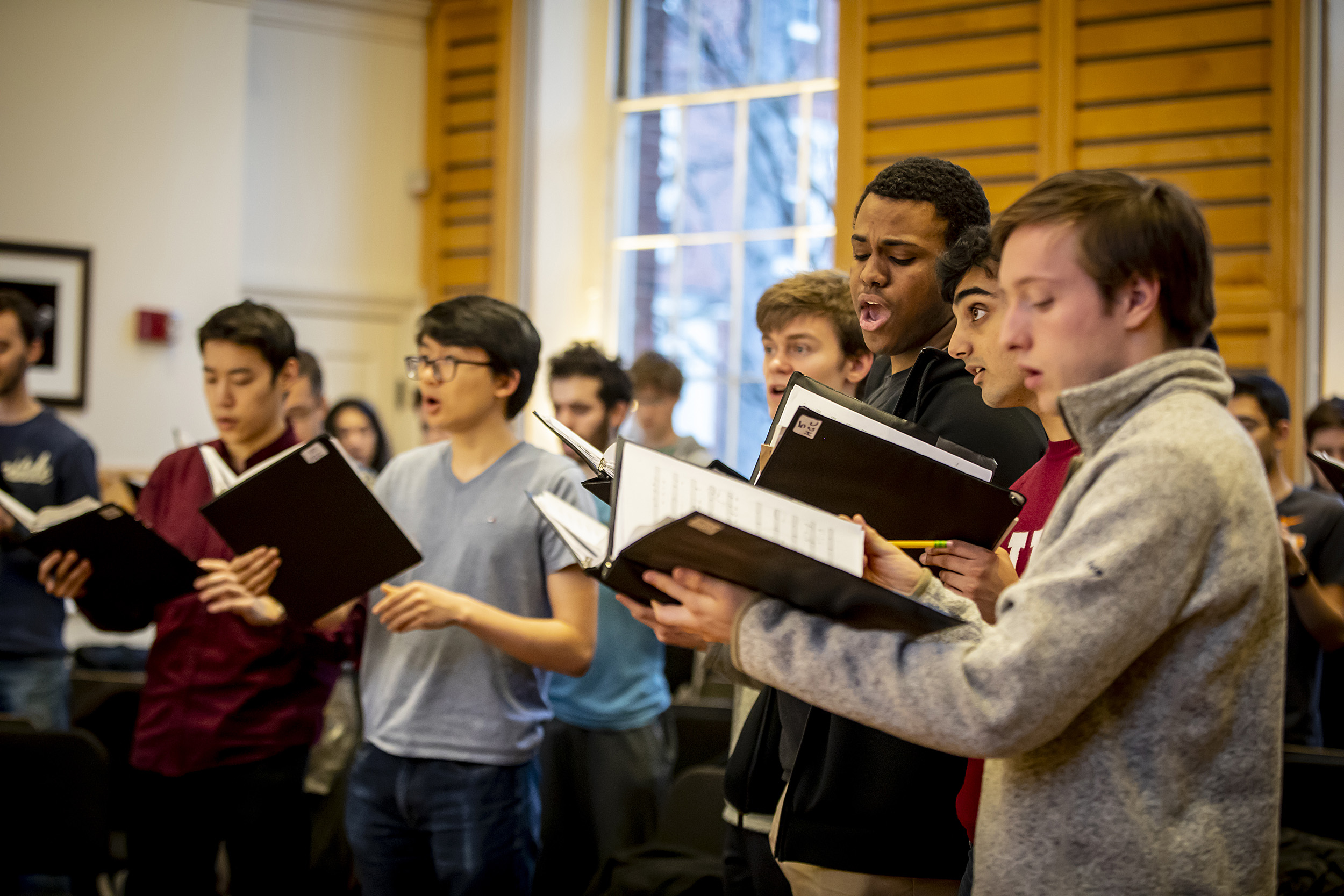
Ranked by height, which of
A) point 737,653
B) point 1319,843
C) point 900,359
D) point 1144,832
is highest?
point 900,359

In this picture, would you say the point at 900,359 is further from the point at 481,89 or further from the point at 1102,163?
the point at 481,89

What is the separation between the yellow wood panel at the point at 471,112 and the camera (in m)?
5.43

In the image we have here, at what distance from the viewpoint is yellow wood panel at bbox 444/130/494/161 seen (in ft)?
17.9

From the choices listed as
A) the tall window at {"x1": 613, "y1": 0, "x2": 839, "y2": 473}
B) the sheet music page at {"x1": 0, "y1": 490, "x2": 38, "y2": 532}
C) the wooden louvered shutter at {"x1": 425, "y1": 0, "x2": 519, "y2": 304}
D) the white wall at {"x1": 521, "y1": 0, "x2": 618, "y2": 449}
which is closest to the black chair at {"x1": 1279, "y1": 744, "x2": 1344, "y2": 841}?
the sheet music page at {"x1": 0, "y1": 490, "x2": 38, "y2": 532}

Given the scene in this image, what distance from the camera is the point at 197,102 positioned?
16.6 ft

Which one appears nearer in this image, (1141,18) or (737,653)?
(737,653)

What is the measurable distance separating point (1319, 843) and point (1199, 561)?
1.87 m

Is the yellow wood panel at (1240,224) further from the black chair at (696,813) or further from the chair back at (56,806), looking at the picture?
the chair back at (56,806)

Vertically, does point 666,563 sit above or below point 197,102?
below

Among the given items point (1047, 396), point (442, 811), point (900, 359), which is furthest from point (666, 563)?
point (442, 811)

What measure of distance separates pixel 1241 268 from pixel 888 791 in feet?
11.0

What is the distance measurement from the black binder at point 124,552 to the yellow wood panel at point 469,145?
3736 millimetres

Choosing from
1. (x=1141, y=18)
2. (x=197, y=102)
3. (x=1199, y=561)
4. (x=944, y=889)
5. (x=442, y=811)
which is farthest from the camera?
(x=197, y=102)

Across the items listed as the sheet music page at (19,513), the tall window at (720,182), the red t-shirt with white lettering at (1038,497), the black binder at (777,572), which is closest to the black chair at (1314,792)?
the red t-shirt with white lettering at (1038,497)
